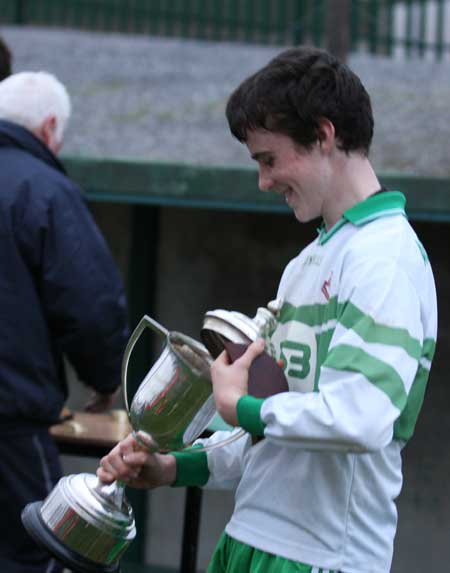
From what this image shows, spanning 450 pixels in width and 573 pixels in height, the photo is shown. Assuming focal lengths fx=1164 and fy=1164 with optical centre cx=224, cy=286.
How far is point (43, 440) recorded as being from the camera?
3672 millimetres

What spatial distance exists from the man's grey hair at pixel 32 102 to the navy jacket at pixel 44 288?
0.43ft

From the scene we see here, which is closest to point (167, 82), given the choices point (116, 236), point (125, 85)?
point (125, 85)

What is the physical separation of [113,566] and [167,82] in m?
4.47

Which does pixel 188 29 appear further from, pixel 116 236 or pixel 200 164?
pixel 200 164

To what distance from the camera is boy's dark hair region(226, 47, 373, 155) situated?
2021 mm

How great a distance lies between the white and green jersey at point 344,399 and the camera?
1.83 m

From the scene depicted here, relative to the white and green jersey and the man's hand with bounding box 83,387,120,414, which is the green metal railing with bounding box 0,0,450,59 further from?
the white and green jersey

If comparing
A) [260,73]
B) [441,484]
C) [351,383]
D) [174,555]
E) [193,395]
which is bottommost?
[174,555]

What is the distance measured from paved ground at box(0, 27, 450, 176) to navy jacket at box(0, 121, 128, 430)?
1373 mm

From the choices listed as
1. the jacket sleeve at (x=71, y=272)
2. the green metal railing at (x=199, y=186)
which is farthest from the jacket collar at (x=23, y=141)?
the green metal railing at (x=199, y=186)

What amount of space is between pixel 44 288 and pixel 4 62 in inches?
44.9

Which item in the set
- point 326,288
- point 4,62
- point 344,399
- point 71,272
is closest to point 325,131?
point 326,288

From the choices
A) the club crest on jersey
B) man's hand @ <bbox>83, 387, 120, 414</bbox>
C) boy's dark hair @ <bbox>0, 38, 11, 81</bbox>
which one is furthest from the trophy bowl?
boy's dark hair @ <bbox>0, 38, 11, 81</bbox>

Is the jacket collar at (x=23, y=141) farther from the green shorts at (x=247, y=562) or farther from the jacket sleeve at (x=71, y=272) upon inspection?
the green shorts at (x=247, y=562)
